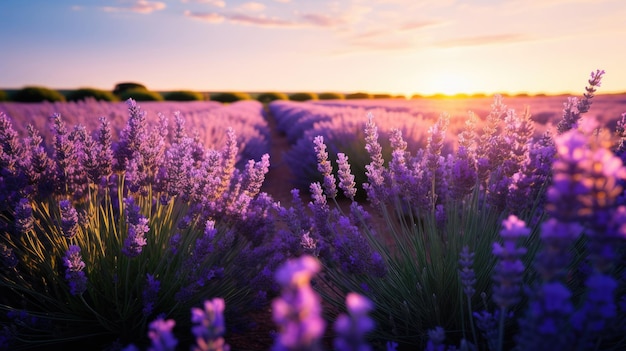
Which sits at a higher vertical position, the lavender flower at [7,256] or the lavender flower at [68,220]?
the lavender flower at [68,220]

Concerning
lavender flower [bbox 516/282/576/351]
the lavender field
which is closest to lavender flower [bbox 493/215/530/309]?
lavender flower [bbox 516/282/576/351]

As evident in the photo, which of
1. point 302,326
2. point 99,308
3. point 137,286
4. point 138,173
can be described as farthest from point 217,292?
point 302,326

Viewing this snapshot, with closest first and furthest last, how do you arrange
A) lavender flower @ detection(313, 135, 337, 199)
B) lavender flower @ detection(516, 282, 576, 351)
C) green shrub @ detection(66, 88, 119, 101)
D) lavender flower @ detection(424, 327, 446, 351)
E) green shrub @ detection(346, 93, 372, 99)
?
lavender flower @ detection(516, 282, 576, 351) < lavender flower @ detection(424, 327, 446, 351) < lavender flower @ detection(313, 135, 337, 199) < green shrub @ detection(66, 88, 119, 101) < green shrub @ detection(346, 93, 372, 99)

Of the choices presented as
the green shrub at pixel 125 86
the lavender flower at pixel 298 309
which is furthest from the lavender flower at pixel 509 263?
the green shrub at pixel 125 86

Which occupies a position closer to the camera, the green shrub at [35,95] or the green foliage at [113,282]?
the green foliage at [113,282]

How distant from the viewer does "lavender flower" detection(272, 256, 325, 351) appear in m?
0.50

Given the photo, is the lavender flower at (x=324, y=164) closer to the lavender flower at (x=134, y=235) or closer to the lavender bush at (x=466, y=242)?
the lavender bush at (x=466, y=242)

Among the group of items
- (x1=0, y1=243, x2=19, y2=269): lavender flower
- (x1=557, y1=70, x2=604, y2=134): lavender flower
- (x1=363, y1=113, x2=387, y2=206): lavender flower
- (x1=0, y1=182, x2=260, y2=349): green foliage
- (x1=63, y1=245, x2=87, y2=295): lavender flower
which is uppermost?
(x1=557, y1=70, x2=604, y2=134): lavender flower

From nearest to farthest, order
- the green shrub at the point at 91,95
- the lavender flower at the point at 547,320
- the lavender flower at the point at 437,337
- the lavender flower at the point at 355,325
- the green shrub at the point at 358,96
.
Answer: the lavender flower at the point at 355,325
the lavender flower at the point at 547,320
the lavender flower at the point at 437,337
the green shrub at the point at 91,95
the green shrub at the point at 358,96

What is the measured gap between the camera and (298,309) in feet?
1.68

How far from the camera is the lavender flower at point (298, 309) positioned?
1.63 feet

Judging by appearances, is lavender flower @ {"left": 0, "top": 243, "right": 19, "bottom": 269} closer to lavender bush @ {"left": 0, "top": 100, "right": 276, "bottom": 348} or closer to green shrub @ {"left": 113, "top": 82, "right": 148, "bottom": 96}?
lavender bush @ {"left": 0, "top": 100, "right": 276, "bottom": 348}

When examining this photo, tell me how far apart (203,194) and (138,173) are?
437mm

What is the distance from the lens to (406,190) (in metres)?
1.87
